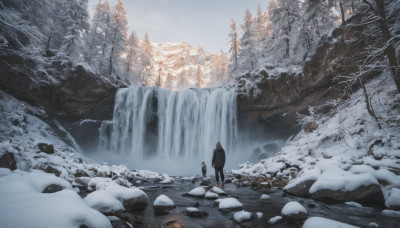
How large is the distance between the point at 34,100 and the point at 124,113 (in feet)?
27.1

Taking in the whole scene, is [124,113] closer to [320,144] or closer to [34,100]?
[34,100]

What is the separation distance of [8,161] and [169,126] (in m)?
17.0

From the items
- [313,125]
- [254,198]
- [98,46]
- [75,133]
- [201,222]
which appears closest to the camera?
[201,222]

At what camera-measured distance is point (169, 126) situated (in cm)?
2333

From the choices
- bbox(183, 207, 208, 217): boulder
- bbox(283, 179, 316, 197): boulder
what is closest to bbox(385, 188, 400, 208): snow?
bbox(283, 179, 316, 197): boulder

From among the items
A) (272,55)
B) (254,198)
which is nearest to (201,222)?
(254,198)

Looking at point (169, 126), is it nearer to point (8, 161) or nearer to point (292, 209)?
point (8, 161)

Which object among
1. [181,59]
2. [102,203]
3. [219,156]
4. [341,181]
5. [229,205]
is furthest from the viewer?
[181,59]

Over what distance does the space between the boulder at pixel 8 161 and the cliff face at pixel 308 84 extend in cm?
1670

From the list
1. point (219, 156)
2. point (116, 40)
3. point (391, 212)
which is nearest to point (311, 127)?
point (219, 156)

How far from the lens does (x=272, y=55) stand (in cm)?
2691

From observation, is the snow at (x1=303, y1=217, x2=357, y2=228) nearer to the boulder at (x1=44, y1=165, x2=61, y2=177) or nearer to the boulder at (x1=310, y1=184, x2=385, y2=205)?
the boulder at (x1=310, y1=184, x2=385, y2=205)

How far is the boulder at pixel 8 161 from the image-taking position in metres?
6.34

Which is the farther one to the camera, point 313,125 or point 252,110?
point 252,110
